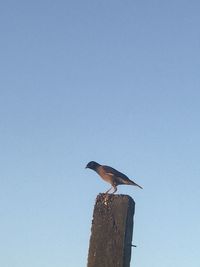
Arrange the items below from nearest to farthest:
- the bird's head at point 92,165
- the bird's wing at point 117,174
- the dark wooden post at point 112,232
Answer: the dark wooden post at point 112,232, the bird's wing at point 117,174, the bird's head at point 92,165

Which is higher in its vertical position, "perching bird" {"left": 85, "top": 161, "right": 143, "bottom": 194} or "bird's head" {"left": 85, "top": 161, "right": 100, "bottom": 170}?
"bird's head" {"left": 85, "top": 161, "right": 100, "bottom": 170}

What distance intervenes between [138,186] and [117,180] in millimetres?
534

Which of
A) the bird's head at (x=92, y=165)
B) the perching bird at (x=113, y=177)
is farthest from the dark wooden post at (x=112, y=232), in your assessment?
the bird's head at (x=92, y=165)

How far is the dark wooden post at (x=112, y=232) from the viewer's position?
373 centimetres

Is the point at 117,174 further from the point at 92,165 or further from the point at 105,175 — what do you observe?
the point at 92,165

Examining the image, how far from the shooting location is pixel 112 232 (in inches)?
151

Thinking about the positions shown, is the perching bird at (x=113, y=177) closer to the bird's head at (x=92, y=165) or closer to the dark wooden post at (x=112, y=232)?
the bird's head at (x=92, y=165)

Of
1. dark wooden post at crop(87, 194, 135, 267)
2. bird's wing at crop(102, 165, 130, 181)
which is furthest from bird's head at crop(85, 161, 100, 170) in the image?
dark wooden post at crop(87, 194, 135, 267)

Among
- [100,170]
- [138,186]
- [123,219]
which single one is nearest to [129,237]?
[123,219]

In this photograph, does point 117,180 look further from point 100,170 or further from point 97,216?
point 97,216

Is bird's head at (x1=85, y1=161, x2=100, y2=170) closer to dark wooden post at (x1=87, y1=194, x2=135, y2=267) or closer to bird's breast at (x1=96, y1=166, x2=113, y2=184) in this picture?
bird's breast at (x1=96, y1=166, x2=113, y2=184)

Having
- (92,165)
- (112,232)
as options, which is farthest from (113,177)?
(112,232)

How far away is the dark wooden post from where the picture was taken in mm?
3732

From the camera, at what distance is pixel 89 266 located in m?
3.79
